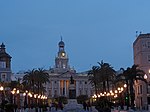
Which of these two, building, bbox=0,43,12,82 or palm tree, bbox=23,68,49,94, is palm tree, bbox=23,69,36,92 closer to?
palm tree, bbox=23,68,49,94

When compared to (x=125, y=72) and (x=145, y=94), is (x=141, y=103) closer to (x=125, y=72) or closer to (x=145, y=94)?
(x=145, y=94)

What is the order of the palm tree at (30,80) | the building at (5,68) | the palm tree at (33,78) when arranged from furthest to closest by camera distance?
1. the palm tree at (33,78)
2. the palm tree at (30,80)
3. the building at (5,68)

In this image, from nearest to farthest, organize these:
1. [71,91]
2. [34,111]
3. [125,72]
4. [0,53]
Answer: [34,111], [125,72], [0,53], [71,91]

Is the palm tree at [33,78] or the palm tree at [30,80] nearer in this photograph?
the palm tree at [30,80]

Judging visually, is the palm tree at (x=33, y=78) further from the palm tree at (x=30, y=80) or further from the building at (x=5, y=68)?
the building at (x=5, y=68)

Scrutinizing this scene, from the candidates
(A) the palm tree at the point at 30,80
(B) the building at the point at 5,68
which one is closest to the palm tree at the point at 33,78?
(A) the palm tree at the point at 30,80

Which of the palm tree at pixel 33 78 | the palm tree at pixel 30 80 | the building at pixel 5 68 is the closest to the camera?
the building at pixel 5 68

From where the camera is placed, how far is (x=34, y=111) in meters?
69.8

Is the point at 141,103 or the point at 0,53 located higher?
the point at 0,53

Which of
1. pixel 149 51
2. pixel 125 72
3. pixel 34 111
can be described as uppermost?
pixel 149 51

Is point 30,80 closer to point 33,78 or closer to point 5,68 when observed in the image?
point 33,78

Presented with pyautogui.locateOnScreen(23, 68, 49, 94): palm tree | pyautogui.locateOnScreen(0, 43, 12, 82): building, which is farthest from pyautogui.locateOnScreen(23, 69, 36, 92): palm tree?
pyautogui.locateOnScreen(0, 43, 12, 82): building

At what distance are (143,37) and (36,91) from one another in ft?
111

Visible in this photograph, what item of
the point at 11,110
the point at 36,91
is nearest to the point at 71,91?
the point at 36,91
